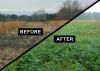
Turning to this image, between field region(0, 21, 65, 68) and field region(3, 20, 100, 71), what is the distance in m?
0.08

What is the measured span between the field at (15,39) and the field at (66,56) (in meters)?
0.08

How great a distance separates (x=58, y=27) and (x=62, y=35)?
0.11 m

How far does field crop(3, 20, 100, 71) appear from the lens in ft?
13.3

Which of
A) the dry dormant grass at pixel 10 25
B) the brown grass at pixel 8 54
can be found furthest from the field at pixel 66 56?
the dry dormant grass at pixel 10 25

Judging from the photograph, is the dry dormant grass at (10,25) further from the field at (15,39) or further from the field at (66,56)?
the field at (66,56)

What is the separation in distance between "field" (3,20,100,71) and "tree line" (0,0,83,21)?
18 cm

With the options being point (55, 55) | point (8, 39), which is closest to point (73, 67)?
point (55, 55)

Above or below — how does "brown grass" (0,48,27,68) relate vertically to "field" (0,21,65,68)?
below

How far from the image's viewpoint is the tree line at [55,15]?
3939 millimetres

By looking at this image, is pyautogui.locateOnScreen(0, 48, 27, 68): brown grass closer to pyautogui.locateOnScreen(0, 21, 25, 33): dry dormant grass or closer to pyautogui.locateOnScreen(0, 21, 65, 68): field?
pyautogui.locateOnScreen(0, 21, 65, 68): field

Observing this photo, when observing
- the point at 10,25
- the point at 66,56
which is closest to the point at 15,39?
the point at 10,25

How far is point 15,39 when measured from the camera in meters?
4.05

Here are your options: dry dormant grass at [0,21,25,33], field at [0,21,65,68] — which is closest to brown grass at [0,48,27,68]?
field at [0,21,65,68]

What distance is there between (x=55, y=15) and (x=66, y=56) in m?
0.53
